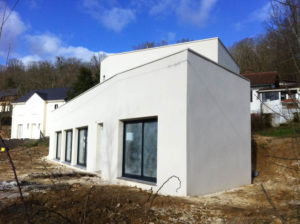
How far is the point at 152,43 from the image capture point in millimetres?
34281

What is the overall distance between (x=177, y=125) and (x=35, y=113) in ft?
110

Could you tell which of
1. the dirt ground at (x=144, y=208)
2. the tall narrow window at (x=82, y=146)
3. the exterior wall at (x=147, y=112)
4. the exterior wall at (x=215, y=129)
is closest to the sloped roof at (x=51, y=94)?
the tall narrow window at (x=82, y=146)

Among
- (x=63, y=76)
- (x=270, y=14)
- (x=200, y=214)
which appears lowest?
(x=200, y=214)

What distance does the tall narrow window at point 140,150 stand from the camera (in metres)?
7.32

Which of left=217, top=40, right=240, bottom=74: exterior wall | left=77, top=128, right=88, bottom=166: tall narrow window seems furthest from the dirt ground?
left=217, top=40, right=240, bottom=74: exterior wall

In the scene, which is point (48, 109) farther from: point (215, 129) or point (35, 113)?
point (215, 129)

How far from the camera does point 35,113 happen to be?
3541 centimetres

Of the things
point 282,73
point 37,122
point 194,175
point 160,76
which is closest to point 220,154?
point 194,175

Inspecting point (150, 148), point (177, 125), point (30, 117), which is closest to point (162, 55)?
point (150, 148)

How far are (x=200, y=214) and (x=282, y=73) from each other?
10.1ft

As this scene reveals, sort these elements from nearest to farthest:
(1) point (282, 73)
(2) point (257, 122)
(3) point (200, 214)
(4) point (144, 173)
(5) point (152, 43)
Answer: (1) point (282, 73), (3) point (200, 214), (4) point (144, 173), (2) point (257, 122), (5) point (152, 43)

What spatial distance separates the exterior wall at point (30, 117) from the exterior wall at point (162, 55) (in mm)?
22979

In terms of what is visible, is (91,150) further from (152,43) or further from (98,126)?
(152,43)

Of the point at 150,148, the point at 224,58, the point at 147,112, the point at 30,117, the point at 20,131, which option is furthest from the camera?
the point at 20,131
